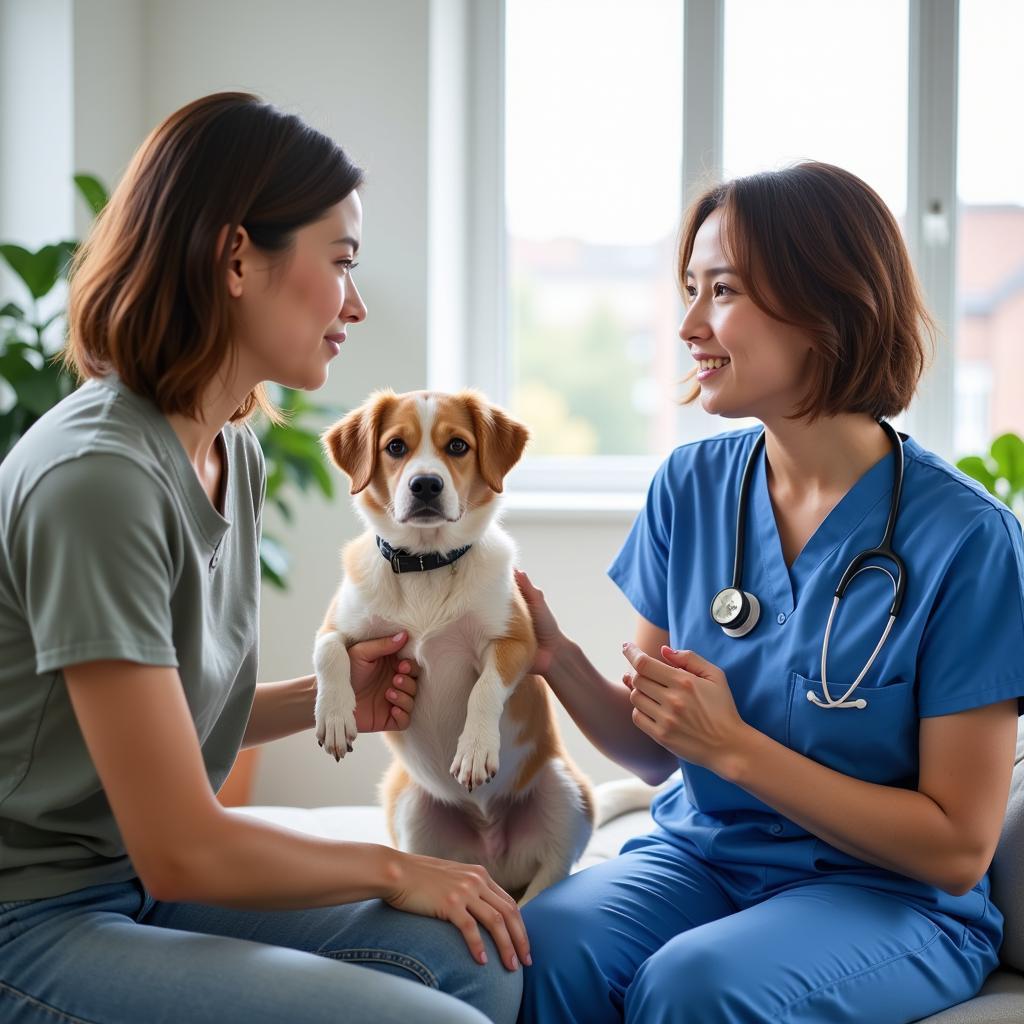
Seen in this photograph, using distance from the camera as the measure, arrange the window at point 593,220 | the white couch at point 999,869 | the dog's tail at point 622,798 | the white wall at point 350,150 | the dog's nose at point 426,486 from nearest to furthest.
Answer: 1. the white couch at point 999,869
2. the dog's nose at point 426,486
3. the dog's tail at point 622,798
4. the white wall at point 350,150
5. the window at point 593,220

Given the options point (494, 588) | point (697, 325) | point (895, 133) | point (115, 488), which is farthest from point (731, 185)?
point (895, 133)

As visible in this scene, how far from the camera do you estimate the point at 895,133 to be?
3.11 metres

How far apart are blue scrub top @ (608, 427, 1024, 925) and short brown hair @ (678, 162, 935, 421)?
0.39 ft

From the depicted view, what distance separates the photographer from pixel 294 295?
1209 mm

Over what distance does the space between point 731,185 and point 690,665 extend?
2.10 ft

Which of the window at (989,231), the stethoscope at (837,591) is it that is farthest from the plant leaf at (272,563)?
the window at (989,231)

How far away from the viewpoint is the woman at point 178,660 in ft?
3.22

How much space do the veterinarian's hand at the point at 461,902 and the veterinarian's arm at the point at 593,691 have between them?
466 mm

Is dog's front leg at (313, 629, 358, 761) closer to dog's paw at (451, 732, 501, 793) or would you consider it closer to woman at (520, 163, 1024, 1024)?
dog's paw at (451, 732, 501, 793)

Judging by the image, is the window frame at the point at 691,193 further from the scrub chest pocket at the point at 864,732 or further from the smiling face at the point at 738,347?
the scrub chest pocket at the point at 864,732

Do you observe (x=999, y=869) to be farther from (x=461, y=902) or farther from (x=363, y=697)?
(x=363, y=697)

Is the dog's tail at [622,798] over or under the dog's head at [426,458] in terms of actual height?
under

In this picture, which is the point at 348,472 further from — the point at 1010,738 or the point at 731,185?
the point at 1010,738

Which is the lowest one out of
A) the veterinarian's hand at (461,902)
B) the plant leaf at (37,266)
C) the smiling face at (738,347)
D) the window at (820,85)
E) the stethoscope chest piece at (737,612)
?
the veterinarian's hand at (461,902)
